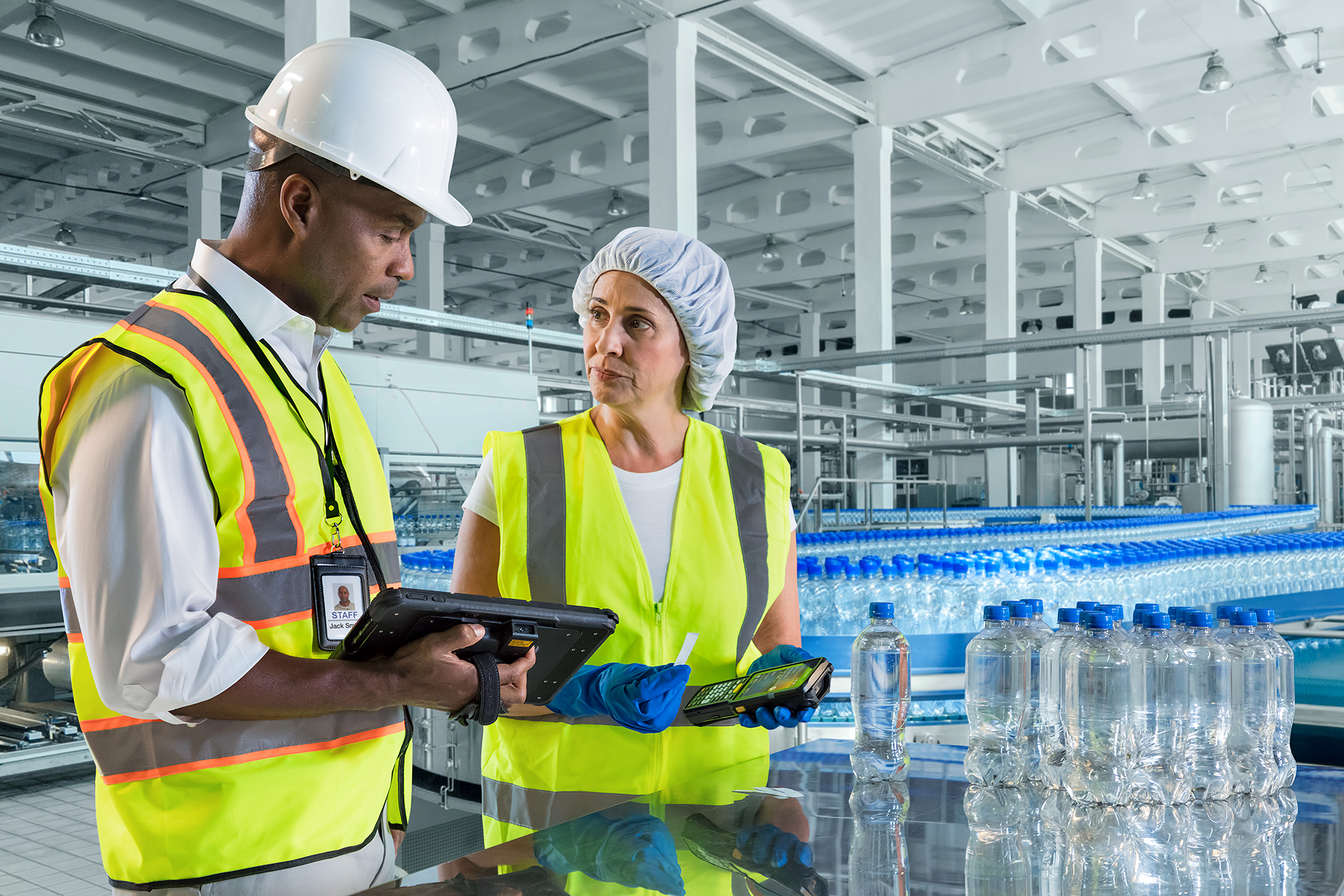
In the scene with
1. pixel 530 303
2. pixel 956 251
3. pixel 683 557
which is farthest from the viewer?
Answer: pixel 530 303

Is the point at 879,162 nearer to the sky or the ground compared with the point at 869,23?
nearer to the ground

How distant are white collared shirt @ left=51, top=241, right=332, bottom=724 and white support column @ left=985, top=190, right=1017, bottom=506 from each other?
11.9m

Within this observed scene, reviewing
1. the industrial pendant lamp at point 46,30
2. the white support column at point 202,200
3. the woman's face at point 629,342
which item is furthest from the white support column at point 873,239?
the woman's face at point 629,342

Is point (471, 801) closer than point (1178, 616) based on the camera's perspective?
No

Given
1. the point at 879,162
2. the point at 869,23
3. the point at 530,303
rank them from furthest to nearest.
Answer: the point at 530,303 < the point at 879,162 < the point at 869,23

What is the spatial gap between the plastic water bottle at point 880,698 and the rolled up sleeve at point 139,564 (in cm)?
92

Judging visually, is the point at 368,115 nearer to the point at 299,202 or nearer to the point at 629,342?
the point at 299,202

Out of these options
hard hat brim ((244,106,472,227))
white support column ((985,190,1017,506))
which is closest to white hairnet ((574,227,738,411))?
hard hat brim ((244,106,472,227))

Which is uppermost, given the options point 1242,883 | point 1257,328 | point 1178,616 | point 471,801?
point 1257,328

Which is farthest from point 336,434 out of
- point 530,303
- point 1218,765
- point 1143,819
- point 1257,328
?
point 530,303

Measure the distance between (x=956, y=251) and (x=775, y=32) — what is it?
280 inches

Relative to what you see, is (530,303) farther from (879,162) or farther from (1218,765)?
(1218,765)

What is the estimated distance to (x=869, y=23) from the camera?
949 centimetres

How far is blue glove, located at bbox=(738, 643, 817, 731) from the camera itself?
4.93 ft
